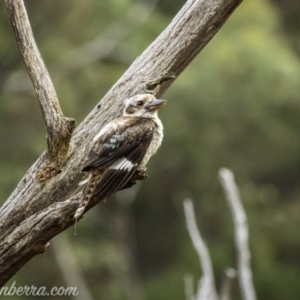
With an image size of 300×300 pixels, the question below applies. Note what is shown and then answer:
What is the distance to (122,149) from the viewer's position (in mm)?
3260

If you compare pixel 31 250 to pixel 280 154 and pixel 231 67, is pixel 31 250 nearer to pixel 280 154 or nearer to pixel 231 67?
pixel 231 67

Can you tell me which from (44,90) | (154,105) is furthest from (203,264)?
(44,90)

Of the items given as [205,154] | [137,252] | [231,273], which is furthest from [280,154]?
[231,273]

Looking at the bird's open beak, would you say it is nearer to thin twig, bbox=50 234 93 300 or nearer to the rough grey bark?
the rough grey bark

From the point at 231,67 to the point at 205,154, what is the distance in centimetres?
133

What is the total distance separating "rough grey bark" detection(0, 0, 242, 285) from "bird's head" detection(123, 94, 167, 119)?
1.7 inches

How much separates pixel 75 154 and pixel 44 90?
12.3 inches

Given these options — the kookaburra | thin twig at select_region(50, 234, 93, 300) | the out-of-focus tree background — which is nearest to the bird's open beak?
the kookaburra

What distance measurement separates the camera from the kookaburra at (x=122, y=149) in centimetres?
308

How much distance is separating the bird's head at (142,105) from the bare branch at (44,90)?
0.37 meters

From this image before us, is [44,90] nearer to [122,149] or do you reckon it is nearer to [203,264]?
[122,149]

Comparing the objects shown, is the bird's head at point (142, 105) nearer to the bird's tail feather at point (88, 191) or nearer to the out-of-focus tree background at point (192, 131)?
the bird's tail feather at point (88, 191)

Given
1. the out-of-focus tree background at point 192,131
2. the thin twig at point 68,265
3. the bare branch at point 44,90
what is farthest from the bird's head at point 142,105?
the thin twig at point 68,265

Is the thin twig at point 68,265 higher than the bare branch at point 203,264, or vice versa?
the thin twig at point 68,265
